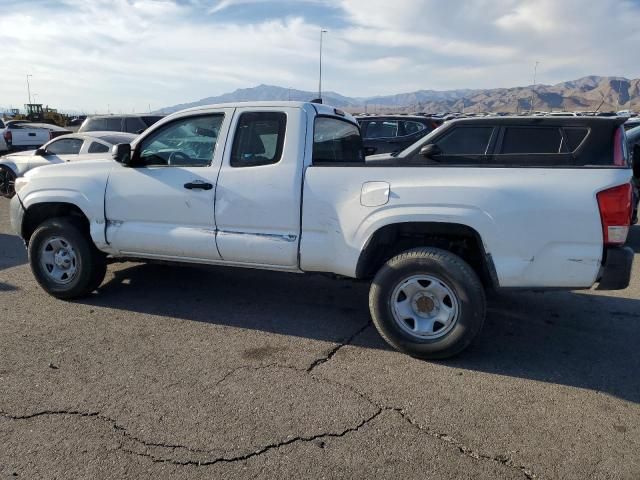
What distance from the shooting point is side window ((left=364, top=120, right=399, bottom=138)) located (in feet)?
43.1

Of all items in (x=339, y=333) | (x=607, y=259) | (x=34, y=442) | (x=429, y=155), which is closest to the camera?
(x=34, y=442)

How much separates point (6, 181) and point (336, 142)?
956 centimetres

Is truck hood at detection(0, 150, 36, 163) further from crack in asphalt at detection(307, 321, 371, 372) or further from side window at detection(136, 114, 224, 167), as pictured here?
crack in asphalt at detection(307, 321, 371, 372)

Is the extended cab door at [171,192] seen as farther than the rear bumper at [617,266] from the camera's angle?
Yes

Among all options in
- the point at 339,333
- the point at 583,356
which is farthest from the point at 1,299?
the point at 583,356

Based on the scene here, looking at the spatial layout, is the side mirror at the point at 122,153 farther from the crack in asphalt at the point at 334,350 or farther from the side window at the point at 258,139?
the crack in asphalt at the point at 334,350

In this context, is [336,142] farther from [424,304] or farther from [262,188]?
[424,304]

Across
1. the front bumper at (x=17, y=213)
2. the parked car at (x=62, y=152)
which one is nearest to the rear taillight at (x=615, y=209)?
the front bumper at (x=17, y=213)

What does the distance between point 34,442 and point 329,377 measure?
181cm

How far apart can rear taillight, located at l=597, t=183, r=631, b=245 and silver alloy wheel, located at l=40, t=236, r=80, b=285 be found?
453 centimetres

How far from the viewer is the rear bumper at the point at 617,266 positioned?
3.59 metres

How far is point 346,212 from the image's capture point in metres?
4.12

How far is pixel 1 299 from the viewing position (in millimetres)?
5320

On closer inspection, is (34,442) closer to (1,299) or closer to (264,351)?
(264,351)
